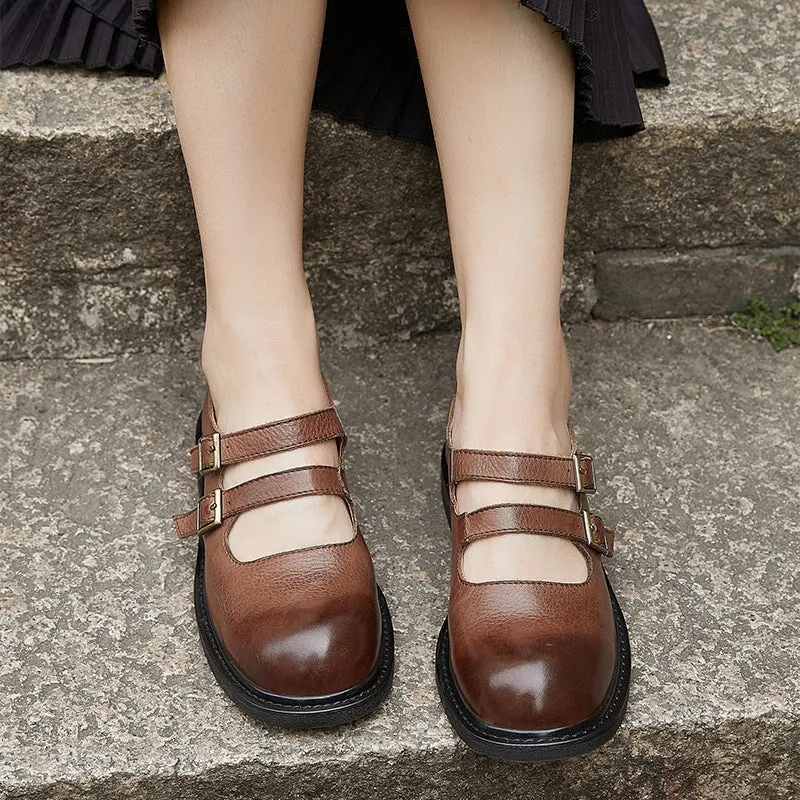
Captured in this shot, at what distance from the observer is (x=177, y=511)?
44.0 inches

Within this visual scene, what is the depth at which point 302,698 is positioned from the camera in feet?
2.86

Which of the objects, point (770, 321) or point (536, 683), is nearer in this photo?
point (536, 683)

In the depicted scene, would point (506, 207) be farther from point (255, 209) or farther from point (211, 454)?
point (211, 454)

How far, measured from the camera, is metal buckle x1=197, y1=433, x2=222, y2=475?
0.98 meters

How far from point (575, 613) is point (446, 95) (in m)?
0.50

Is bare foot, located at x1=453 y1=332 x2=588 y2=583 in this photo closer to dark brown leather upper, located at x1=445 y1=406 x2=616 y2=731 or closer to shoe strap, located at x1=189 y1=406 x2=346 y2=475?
dark brown leather upper, located at x1=445 y1=406 x2=616 y2=731

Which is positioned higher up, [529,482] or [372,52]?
[372,52]

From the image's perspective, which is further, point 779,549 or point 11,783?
point 779,549

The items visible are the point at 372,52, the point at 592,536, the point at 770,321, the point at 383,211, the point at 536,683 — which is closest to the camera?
the point at 536,683

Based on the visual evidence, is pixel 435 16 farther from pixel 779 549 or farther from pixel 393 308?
pixel 779 549

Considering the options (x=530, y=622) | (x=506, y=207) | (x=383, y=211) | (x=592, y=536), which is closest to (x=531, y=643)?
(x=530, y=622)

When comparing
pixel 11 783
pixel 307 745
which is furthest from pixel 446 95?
pixel 11 783

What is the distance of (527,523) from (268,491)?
0.78 ft

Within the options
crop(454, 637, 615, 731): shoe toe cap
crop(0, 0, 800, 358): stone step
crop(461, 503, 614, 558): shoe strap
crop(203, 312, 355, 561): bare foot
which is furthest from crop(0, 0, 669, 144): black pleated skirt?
crop(454, 637, 615, 731): shoe toe cap
